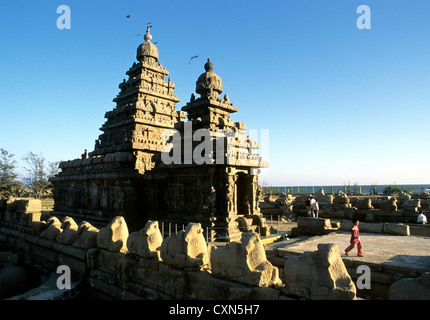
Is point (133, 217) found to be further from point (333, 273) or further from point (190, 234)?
point (333, 273)

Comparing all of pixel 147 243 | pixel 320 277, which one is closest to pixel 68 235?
pixel 147 243

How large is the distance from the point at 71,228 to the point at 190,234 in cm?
456

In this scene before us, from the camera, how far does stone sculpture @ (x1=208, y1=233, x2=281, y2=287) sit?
3.78 meters

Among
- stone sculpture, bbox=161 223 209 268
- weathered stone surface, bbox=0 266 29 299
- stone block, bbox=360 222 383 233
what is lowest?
weathered stone surface, bbox=0 266 29 299

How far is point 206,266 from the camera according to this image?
15.7ft

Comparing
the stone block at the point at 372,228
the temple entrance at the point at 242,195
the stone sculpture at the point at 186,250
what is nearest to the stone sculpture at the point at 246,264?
the stone sculpture at the point at 186,250

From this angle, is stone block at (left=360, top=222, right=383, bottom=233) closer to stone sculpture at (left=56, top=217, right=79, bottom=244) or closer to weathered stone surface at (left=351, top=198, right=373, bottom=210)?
weathered stone surface at (left=351, top=198, right=373, bottom=210)

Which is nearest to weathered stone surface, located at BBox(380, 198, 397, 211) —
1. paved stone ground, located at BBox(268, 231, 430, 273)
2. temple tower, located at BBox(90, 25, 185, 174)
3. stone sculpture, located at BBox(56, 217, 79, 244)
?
paved stone ground, located at BBox(268, 231, 430, 273)

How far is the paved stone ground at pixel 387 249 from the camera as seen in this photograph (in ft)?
19.8

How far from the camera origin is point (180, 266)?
15.4 ft

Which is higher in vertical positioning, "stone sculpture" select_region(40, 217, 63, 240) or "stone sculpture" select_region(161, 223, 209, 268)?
"stone sculpture" select_region(161, 223, 209, 268)

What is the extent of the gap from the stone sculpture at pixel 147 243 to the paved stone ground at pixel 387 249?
11.7 feet
